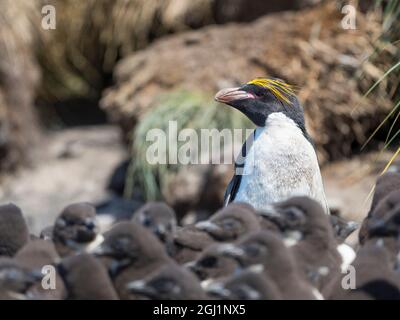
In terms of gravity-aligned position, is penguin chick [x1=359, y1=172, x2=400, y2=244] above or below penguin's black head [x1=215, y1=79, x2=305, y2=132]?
below

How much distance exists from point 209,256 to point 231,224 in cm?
22

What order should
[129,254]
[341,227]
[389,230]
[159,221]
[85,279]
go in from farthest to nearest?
[341,227], [159,221], [389,230], [129,254], [85,279]

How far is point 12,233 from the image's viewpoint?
3.75m

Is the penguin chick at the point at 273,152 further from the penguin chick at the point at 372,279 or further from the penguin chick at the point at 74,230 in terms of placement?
the penguin chick at the point at 372,279

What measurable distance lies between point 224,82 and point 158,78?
784 mm

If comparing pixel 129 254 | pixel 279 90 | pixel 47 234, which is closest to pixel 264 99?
pixel 279 90

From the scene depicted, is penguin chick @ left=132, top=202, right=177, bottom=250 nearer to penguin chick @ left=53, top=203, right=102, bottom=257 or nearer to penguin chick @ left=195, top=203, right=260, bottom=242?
penguin chick @ left=195, top=203, right=260, bottom=242

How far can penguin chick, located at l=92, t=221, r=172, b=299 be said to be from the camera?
3.33 m

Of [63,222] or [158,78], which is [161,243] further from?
[158,78]

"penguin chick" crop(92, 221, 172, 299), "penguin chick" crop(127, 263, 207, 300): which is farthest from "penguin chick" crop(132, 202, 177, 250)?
"penguin chick" crop(127, 263, 207, 300)

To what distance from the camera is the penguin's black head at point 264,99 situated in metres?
5.25

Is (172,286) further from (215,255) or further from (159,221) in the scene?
(159,221)

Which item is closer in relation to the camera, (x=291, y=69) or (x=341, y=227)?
(x=341, y=227)

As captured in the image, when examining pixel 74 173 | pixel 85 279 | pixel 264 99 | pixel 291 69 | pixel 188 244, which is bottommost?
pixel 74 173
